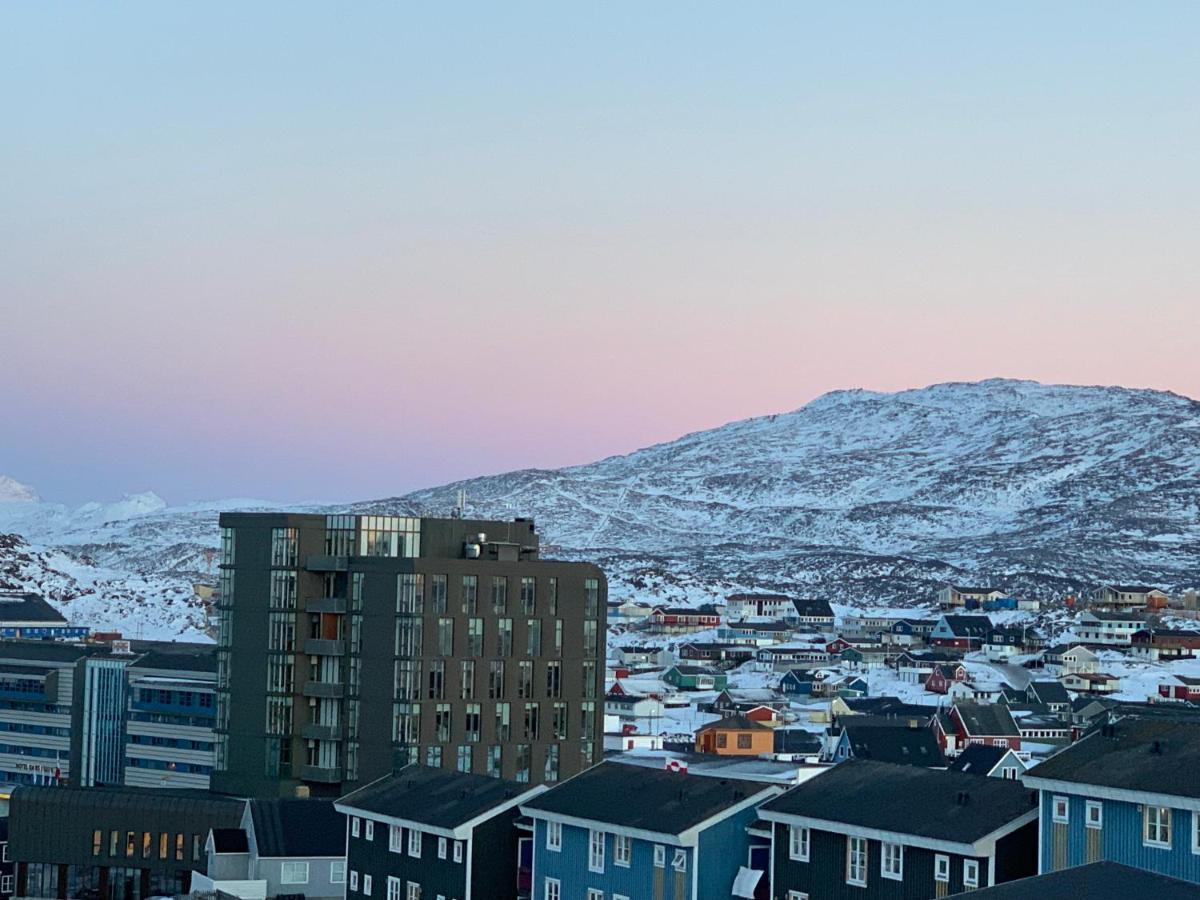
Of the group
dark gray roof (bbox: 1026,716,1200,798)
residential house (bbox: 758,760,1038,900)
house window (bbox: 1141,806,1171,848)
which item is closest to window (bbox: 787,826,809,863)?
residential house (bbox: 758,760,1038,900)

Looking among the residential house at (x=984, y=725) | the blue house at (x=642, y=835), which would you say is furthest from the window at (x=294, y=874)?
the residential house at (x=984, y=725)

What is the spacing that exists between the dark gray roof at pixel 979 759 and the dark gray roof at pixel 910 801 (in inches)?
2457

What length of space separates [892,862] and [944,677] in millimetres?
149414

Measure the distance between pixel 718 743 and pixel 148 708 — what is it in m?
39.9

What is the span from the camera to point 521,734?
87.4m

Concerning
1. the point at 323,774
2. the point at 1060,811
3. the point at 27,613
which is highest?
the point at 1060,811

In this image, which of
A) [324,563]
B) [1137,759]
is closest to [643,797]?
[1137,759]

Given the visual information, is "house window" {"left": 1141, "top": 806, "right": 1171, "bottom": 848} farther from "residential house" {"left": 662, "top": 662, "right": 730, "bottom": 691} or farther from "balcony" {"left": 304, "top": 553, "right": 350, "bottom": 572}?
"residential house" {"left": 662, "top": 662, "right": 730, "bottom": 691}

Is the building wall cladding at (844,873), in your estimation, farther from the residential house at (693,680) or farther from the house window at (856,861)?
the residential house at (693,680)

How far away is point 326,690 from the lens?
285ft

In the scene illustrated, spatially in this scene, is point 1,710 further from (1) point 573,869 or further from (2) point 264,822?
(1) point 573,869

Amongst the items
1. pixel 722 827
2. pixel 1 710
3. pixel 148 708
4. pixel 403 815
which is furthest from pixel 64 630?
pixel 722 827

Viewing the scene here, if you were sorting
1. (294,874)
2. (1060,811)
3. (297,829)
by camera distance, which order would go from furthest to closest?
1. (297,829)
2. (294,874)
3. (1060,811)

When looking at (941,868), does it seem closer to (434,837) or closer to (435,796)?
(434,837)
